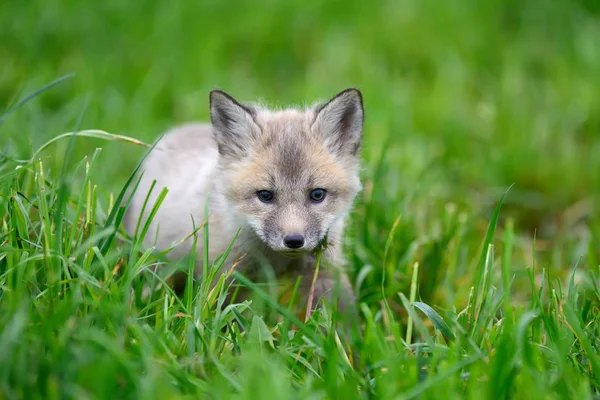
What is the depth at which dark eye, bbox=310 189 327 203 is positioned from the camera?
4066mm

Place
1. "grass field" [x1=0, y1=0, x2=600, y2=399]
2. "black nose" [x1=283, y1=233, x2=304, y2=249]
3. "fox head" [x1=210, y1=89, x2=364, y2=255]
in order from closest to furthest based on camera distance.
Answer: "grass field" [x1=0, y1=0, x2=600, y2=399]
"black nose" [x1=283, y1=233, x2=304, y2=249]
"fox head" [x1=210, y1=89, x2=364, y2=255]

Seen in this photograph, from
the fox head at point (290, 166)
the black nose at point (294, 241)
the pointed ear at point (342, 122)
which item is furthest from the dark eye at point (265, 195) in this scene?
the pointed ear at point (342, 122)

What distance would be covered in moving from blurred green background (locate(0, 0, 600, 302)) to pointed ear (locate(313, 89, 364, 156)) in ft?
1.84

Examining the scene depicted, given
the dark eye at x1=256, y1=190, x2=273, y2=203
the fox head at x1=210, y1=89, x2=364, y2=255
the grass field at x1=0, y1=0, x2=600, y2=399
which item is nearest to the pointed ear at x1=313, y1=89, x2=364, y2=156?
the fox head at x1=210, y1=89, x2=364, y2=255

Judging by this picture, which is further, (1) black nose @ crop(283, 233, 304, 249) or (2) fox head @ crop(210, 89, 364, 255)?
(2) fox head @ crop(210, 89, 364, 255)

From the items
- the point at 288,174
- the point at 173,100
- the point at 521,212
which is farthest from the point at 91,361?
the point at 173,100

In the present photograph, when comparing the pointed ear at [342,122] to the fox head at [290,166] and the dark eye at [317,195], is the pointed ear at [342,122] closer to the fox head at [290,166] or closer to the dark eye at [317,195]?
the fox head at [290,166]

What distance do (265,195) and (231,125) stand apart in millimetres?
500

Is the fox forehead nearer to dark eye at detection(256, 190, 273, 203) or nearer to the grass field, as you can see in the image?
dark eye at detection(256, 190, 273, 203)

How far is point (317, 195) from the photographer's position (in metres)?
4.08

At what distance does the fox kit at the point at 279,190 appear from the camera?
13.1 ft

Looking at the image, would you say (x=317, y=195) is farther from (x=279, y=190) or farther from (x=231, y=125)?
(x=231, y=125)

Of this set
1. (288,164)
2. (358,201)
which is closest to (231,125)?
(288,164)

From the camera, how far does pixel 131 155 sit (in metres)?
6.35
